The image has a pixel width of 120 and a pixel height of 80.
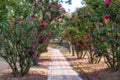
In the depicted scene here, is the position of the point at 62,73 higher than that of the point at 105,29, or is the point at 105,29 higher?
the point at 105,29

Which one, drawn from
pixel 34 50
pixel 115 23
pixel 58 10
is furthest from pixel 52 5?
pixel 115 23

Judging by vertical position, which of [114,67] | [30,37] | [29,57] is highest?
[30,37]

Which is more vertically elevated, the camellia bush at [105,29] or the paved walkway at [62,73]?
the camellia bush at [105,29]

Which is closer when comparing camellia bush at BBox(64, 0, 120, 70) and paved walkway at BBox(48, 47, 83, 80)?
camellia bush at BBox(64, 0, 120, 70)

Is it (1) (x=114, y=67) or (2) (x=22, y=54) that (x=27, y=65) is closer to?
(2) (x=22, y=54)

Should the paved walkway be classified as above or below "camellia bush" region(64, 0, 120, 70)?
below

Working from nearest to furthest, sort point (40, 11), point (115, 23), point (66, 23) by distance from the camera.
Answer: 1. point (115, 23)
2. point (40, 11)
3. point (66, 23)

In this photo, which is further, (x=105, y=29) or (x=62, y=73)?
(x=62, y=73)

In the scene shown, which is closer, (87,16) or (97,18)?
(97,18)

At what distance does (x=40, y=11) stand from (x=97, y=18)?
518 centimetres

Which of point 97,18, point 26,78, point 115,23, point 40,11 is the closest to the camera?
point 115,23

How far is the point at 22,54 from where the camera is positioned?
1514cm

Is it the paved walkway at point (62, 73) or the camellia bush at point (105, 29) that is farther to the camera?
the paved walkway at point (62, 73)

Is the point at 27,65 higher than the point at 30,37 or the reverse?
the reverse
